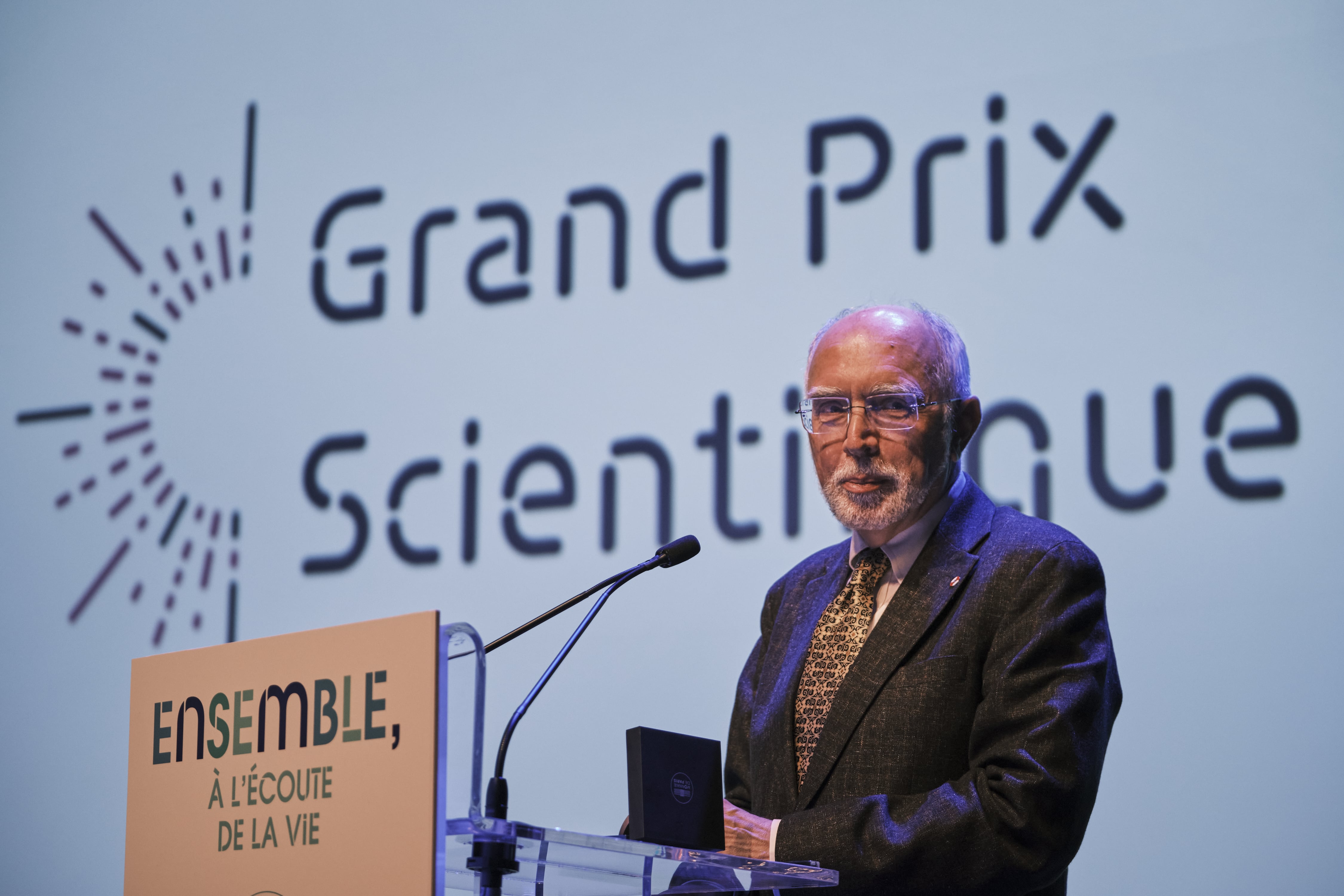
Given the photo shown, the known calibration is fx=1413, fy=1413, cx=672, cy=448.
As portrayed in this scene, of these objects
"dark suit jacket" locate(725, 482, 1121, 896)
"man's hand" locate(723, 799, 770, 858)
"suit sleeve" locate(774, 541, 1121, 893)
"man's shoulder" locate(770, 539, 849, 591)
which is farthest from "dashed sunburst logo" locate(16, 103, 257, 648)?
"suit sleeve" locate(774, 541, 1121, 893)

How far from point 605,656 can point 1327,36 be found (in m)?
2.23

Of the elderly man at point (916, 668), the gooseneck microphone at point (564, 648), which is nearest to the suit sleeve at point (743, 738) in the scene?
the elderly man at point (916, 668)

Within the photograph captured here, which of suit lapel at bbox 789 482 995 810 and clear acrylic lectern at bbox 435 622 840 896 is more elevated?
suit lapel at bbox 789 482 995 810

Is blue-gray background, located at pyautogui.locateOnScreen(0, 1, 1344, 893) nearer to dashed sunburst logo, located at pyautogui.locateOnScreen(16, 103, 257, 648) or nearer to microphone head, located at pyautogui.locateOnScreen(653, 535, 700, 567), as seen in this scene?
dashed sunburst logo, located at pyautogui.locateOnScreen(16, 103, 257, 648)

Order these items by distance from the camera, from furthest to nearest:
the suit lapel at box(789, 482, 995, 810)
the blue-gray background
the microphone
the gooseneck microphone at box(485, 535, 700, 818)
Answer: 1. the blue-gray background
2. the suit lapel at box(789, 482, 995, 810)
3. the microphone
4. the gooseneck microphone at box(485, 535, 700, 818)

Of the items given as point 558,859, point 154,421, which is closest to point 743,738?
point 558,859

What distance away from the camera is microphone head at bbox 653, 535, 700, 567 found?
2.09 meters

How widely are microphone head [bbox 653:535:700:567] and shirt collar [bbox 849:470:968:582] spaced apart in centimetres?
47

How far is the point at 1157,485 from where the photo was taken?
314 cm

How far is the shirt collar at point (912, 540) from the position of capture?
242 centimetres

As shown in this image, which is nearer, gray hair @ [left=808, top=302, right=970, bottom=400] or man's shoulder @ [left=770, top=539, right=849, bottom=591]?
gray hair @ [left=808, top=302, right=970, bottom=400]

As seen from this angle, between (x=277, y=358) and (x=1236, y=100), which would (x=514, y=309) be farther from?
(x=1236, y=100)

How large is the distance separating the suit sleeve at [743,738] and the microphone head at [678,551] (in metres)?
0.51

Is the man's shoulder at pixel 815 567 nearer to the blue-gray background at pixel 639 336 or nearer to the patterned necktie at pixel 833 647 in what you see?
the patterned necktie at pixel 833 647
